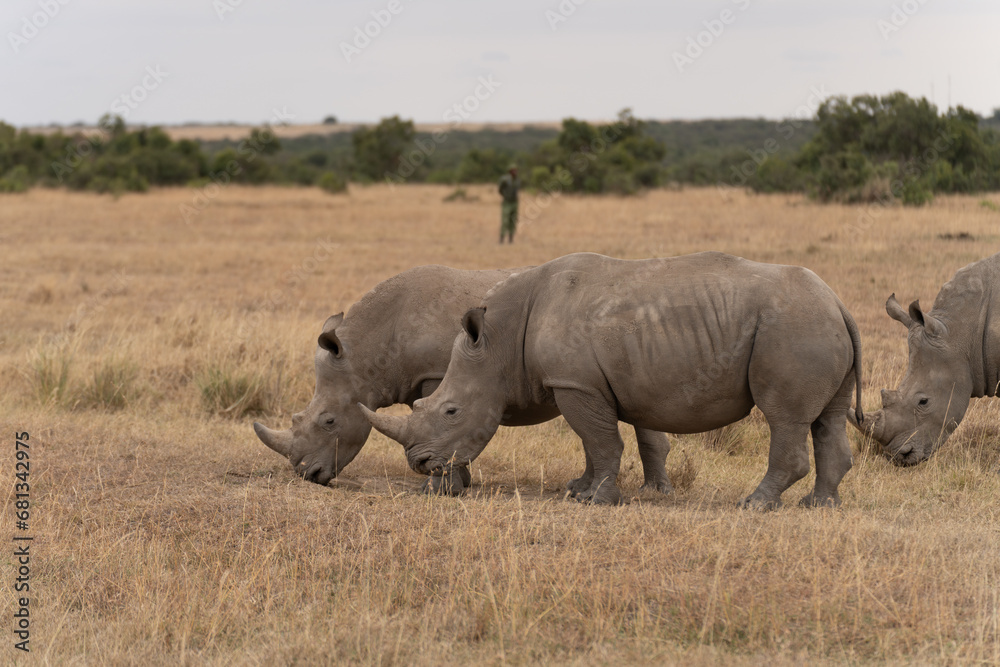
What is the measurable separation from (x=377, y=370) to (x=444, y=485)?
0.98 meters

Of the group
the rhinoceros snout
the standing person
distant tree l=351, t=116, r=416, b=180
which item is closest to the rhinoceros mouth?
the rhinoceros snout

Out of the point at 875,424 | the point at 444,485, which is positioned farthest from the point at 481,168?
the point at 444,485

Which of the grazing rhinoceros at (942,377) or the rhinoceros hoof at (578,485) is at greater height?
the grazing rhinoceros at (942,377)

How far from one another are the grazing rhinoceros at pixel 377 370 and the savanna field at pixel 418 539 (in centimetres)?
23

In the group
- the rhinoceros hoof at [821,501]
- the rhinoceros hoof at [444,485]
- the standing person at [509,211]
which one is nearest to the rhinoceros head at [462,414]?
the rhinoceros hoof at [444,485]

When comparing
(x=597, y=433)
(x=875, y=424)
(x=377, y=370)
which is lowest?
(x=875, y=424)

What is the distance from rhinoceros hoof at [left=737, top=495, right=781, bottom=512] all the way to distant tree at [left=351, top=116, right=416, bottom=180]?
147ft

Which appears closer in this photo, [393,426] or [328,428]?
[393,426]

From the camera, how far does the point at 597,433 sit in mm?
6203

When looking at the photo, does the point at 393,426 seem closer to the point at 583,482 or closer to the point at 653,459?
the point at 583,482

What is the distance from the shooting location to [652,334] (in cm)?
596

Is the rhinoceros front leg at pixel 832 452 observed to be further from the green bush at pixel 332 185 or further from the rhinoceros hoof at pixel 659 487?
the green bush at pixel 332 185

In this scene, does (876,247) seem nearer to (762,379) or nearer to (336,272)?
(336,272)

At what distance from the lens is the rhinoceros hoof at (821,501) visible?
606 cm
